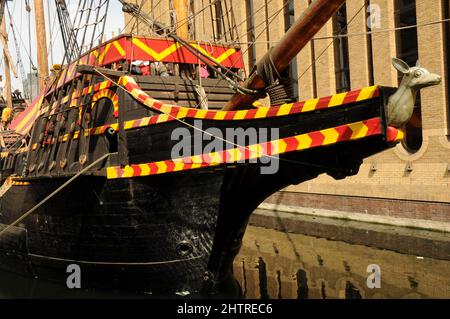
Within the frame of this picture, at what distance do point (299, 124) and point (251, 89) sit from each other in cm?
118

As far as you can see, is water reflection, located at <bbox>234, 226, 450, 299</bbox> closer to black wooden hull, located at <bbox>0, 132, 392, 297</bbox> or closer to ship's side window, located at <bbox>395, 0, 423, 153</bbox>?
black wooden hull, located at <bbox>0, 132, 392, 297</bbox>

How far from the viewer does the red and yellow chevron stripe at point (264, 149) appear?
4898mm

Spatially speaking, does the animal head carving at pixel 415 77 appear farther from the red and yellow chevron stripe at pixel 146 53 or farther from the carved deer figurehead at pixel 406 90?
the red and yellow chevron stripe at pixel 146 53

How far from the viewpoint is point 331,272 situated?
27.6 feet

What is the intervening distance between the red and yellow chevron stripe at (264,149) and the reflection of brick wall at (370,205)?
24.6 feet

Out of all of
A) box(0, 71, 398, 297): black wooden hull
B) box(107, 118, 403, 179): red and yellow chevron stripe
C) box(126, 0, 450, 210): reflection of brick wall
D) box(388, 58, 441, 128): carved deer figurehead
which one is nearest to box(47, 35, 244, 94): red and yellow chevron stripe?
box(0, 71, 398, 297): black wooden hull

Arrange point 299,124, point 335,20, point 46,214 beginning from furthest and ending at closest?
point 335,20, point 46,214, point 299,124

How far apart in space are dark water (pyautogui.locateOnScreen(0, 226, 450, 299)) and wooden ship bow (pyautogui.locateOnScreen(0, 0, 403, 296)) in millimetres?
454

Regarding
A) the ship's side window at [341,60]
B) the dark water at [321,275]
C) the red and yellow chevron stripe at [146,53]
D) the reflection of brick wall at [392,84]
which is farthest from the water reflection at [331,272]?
the ship's side window at [341,60]

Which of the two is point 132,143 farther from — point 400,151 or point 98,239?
point 400,151

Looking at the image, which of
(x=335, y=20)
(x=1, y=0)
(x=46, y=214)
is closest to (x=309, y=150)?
(x=46, y=214)

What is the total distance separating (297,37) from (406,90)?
4.73ft

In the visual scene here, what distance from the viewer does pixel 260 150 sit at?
223 inches

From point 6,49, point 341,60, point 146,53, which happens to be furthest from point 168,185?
point 6,49
